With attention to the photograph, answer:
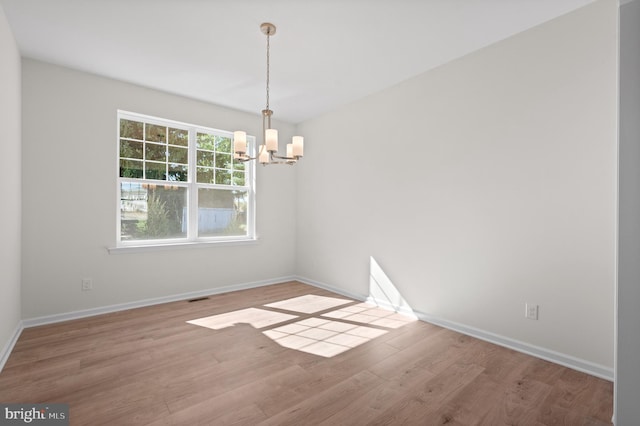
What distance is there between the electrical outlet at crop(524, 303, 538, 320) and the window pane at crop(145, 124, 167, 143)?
4.44 metres

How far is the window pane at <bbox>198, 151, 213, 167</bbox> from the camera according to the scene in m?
4.24

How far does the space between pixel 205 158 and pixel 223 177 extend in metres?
0.37

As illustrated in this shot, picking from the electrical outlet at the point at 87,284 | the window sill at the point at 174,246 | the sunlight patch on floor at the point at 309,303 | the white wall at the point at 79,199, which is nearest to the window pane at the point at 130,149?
the white wall at the point at 79,199

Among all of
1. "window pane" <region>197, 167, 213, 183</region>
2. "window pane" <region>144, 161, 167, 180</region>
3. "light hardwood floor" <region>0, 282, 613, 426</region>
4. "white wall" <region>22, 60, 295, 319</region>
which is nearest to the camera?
"light hardwood floor" <region>0, 282, 613, 426</region>

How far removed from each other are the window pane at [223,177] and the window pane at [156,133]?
0.82m

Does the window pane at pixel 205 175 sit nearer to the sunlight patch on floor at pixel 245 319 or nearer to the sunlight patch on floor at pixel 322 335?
the sunlight patch on floor at pixel 245 319

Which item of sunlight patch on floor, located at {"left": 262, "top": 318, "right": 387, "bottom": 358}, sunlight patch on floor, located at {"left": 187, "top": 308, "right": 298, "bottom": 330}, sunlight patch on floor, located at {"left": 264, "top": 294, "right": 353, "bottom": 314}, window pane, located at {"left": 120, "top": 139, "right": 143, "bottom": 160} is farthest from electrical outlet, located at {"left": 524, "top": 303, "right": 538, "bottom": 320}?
window pane, located at {"left": 120, "top": 139, "right": 143, "bottom": 160}

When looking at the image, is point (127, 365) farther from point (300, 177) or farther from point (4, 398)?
point (300, 177)

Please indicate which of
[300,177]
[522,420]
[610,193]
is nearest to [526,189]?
[610,193]

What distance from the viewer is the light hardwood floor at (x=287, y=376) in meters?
1.76

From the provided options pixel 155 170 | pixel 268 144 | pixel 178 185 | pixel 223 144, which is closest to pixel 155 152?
pixel 155 170

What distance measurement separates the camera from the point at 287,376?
216 centimetres

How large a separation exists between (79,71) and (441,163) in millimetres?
4079

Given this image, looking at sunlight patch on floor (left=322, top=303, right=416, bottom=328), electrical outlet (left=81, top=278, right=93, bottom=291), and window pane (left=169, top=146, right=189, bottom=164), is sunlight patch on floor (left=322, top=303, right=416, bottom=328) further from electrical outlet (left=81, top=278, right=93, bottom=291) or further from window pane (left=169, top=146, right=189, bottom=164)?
window pane (left=169, top=146, right=189, bottom=164)
